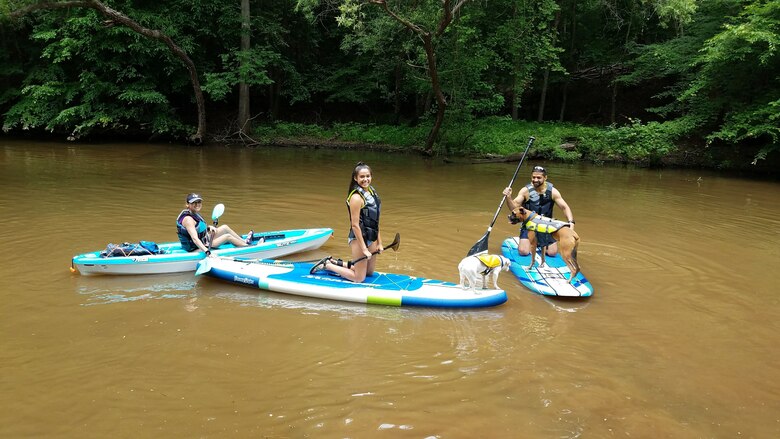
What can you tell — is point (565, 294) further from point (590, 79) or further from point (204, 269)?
point (590, 79)

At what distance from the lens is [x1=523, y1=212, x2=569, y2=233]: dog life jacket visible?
5.55 m

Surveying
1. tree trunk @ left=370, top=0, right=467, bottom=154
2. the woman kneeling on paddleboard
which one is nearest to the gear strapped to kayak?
the woman kneeling on paddleboard

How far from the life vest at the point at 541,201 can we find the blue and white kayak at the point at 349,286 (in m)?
1.61

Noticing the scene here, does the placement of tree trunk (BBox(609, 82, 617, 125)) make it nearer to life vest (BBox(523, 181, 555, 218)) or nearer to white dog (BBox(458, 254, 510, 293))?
life vest (BBox(523, 181, 555, 218))

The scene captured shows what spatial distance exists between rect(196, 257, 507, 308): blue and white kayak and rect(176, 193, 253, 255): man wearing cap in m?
0.49

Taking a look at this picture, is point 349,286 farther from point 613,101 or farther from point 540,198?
point 613,101

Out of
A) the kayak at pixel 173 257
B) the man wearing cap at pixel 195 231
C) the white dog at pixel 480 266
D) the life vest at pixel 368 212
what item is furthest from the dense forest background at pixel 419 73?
the white dog at pixel 480 266

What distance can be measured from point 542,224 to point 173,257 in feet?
13.9

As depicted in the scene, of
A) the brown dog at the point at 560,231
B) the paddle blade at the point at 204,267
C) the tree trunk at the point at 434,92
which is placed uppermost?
the tree trunk at the point at 434,92

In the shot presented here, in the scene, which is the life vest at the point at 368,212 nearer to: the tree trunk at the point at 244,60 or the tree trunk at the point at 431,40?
the tree trunk at the point at 431,40

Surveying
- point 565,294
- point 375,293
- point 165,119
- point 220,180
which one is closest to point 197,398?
point 375,293

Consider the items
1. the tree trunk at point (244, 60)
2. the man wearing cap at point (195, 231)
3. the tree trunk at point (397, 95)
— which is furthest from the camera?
the tree trunk at point (397, 95)

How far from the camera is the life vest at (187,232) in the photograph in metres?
6.02

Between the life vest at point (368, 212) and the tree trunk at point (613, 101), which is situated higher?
the tree trunk at point (613, 101)
